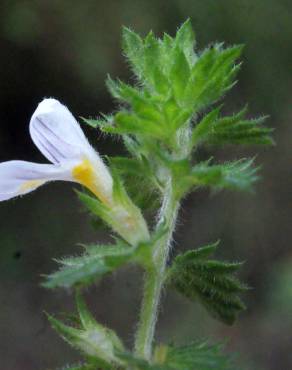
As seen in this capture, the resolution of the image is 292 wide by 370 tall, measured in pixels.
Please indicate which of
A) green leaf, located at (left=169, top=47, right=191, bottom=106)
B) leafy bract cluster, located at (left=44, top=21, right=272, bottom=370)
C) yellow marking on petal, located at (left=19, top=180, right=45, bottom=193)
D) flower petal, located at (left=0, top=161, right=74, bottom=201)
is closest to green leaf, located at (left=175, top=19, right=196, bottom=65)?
leafy bract cluster, located at (left=44, top=21, right=272, bottom=370)

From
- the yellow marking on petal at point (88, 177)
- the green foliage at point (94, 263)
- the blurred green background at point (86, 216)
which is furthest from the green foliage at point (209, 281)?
the blurred green background at point (86, 216)

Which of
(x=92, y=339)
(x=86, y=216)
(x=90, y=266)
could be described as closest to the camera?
(x=90, y=266)

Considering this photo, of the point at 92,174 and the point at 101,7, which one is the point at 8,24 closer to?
the point at 101,7

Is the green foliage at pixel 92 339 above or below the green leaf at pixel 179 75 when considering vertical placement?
below

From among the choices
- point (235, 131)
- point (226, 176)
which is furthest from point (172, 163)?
point (235, 131)

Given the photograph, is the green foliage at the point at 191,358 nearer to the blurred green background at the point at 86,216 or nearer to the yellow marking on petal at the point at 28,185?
the yellow marking on petal at the point at 28,185

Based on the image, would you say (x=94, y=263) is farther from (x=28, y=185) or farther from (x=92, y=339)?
(x=28, y=185)
